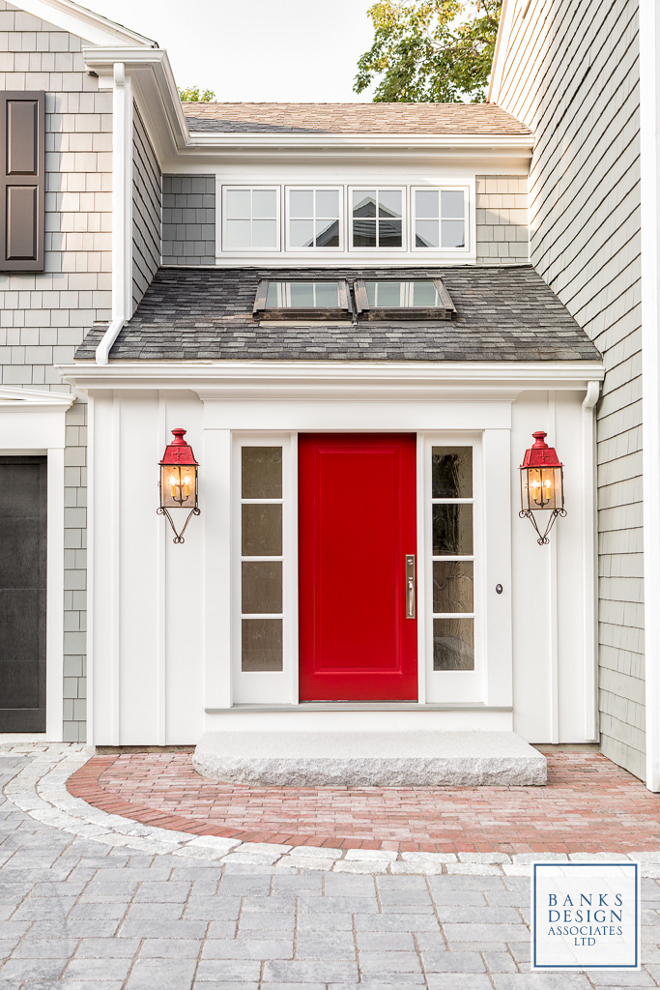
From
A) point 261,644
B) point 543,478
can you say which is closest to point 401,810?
point 261,644

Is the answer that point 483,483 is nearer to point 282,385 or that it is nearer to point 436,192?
point 282,385

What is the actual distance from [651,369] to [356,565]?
7.39ft

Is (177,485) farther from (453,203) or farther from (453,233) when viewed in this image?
(453,203)

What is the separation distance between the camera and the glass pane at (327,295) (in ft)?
21.2

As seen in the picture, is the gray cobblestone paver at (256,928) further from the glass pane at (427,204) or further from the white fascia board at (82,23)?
the glass pane at (427,204)

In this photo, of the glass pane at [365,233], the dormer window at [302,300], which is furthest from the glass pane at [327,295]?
the glass pane at [365,233]

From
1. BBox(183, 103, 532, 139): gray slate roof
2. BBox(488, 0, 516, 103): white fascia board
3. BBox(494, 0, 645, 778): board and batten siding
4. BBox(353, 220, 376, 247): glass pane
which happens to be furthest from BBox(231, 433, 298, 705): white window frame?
BBox(488, 0, 516, 103): white fascia board

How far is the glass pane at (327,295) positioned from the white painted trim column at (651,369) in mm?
2308

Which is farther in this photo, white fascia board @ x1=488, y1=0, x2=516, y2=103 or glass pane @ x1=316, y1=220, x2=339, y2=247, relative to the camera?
white fascia board @ x1=488, y1=0, x2=516, y2=103

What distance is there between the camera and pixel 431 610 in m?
5.80

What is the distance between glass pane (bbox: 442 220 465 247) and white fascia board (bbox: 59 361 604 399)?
2.33 metres

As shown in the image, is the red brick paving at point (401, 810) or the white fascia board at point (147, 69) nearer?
the red brick paving at point (401, 810)

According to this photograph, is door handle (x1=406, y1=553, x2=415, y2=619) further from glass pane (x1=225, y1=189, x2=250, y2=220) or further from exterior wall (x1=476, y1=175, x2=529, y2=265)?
glass pane (x1=225, y1=189, x2=250, y2=220)

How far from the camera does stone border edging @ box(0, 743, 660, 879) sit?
364 cm
